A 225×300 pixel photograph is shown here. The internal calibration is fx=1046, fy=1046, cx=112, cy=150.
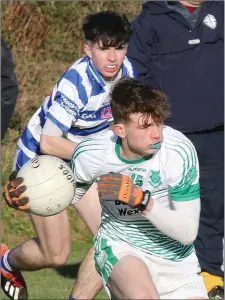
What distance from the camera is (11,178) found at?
6.22m

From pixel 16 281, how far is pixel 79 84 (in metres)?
1.90

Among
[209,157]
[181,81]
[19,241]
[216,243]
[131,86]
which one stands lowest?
[19,241]

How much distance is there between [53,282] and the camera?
9109 mm

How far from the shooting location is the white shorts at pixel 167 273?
6.09m

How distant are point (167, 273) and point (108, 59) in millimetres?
2049

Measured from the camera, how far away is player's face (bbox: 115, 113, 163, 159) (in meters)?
5.89

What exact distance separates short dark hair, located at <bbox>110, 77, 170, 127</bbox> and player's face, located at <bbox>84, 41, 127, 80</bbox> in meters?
1.45

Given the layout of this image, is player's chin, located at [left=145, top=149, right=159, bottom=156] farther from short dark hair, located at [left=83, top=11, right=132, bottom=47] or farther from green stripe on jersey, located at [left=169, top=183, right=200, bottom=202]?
short dark hair, located at [left=83, top=11, right=132, bottom=47]

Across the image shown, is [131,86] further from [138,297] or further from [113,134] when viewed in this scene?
[138,297]

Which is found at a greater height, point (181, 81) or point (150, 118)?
point (150, 118)

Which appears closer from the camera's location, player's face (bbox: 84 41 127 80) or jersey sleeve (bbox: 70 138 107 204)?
jersey sleeve (bbox: 70 138 107 204)

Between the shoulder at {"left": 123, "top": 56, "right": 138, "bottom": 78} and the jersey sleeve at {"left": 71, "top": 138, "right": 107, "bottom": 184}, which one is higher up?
the jersey sleeve at {"left": 71, "top": 138, "right": 107, "bottom": 184}

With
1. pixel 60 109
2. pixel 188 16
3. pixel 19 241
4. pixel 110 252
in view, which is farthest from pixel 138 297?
pixel 19 241

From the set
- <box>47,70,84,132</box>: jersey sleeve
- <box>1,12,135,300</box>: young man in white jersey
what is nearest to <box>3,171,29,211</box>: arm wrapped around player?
<box>1,12,135,300</box>: young man in white jersey
